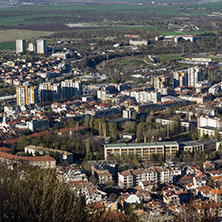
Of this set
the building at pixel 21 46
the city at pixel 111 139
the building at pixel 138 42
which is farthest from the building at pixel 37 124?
the building at pixel 138 42

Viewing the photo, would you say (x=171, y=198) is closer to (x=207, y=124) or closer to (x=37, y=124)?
(x=207, y=124)

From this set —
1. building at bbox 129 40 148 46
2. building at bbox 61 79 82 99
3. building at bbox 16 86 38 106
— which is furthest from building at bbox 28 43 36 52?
building at bbox 16 86 38 106

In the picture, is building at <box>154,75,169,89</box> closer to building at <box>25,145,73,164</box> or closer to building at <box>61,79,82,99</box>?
building at <box>61,79,82,99</box>

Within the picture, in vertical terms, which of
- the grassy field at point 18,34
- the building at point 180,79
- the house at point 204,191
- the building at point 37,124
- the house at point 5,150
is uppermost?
the house at point 204,191

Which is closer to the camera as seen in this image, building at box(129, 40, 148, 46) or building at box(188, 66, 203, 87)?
building at box(188, 66, 203, 87)

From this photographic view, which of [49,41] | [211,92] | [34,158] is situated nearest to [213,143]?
[34,158]

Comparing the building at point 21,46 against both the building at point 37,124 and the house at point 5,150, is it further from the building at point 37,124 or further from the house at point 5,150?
the house at point 5,150
